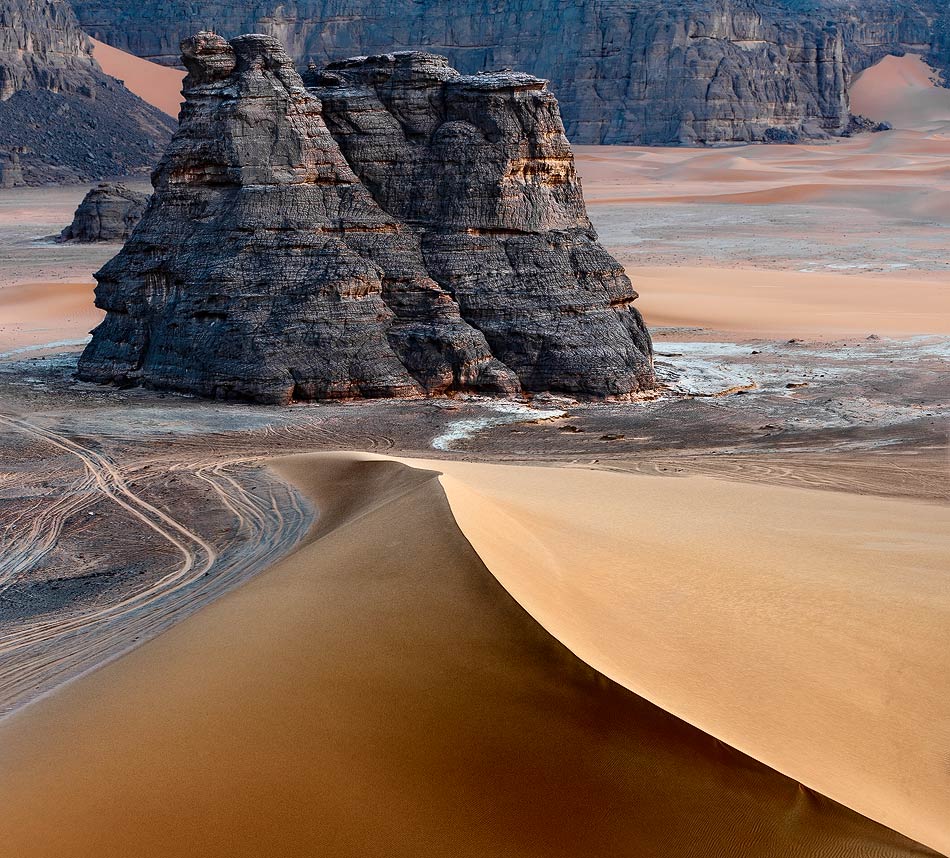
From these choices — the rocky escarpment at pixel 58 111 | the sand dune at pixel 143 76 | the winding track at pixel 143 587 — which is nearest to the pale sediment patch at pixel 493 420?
the winding track at pixel 143 587

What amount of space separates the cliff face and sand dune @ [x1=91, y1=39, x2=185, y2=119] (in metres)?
5.26

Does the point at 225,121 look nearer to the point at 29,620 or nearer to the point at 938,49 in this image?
the point at 29,620

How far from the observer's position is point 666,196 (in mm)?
60312

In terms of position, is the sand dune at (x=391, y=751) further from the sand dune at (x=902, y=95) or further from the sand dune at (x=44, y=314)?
the sand dune at (x=902, y=95)

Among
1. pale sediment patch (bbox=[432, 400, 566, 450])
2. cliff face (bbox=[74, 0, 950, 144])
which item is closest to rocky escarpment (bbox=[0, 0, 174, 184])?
cliff face (bbox=[74, 0, 950, 144])

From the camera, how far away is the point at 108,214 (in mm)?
41469

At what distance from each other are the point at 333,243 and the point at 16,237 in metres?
32.0

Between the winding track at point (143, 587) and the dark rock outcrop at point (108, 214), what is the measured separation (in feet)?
92.2

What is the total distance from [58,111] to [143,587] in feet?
226

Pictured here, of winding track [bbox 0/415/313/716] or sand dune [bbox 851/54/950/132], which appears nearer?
winding track [bbox 0/415/313/716]

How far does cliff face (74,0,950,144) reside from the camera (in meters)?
80.0

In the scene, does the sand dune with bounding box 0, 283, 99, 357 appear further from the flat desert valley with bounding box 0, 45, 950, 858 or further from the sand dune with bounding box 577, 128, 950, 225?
the sand dune with bounding box 577, 128, 950, 225

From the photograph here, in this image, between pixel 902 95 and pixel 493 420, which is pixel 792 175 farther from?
pixel 493 420

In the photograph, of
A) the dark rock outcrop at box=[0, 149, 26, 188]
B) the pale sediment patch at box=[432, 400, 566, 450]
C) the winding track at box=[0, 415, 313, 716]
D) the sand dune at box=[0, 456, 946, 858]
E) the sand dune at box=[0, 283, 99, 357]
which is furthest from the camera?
the dark rock outcrop at box=[0, 149, 26, 188]
